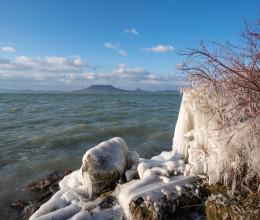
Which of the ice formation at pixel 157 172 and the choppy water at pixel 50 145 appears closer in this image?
the ice formation at pixel 157 172

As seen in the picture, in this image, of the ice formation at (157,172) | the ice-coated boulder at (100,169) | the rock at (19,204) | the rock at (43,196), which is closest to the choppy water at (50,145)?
the rock at (19,204)

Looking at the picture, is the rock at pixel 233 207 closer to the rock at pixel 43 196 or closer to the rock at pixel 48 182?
the rock at pixel 43 196

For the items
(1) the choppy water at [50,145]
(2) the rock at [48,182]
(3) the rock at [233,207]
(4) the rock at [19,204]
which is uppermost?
(3) the rock at [233,207]

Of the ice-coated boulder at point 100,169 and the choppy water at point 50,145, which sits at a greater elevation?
the ice-coated boulder at point 100,169

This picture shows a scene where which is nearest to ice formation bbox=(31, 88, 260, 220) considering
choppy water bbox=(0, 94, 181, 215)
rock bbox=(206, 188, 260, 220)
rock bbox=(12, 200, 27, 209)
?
rock bbox=(206, 188, 260, 220)

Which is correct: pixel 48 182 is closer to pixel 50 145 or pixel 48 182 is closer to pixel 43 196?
pixel 43 196

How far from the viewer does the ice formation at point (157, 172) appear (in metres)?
3.64

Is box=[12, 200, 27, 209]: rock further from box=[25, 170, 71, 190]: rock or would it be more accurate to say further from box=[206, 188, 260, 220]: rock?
box=[206, 188, 260, 220]: rock

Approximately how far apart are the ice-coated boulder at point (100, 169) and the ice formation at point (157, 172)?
0.08 feet

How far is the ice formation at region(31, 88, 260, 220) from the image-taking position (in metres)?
3.64

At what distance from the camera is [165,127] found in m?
14.6

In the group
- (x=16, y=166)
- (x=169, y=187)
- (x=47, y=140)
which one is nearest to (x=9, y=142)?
(x=47, y=140)

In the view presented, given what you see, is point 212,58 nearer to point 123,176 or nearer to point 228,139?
point 228,139

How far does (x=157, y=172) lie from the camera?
453 centimetres
